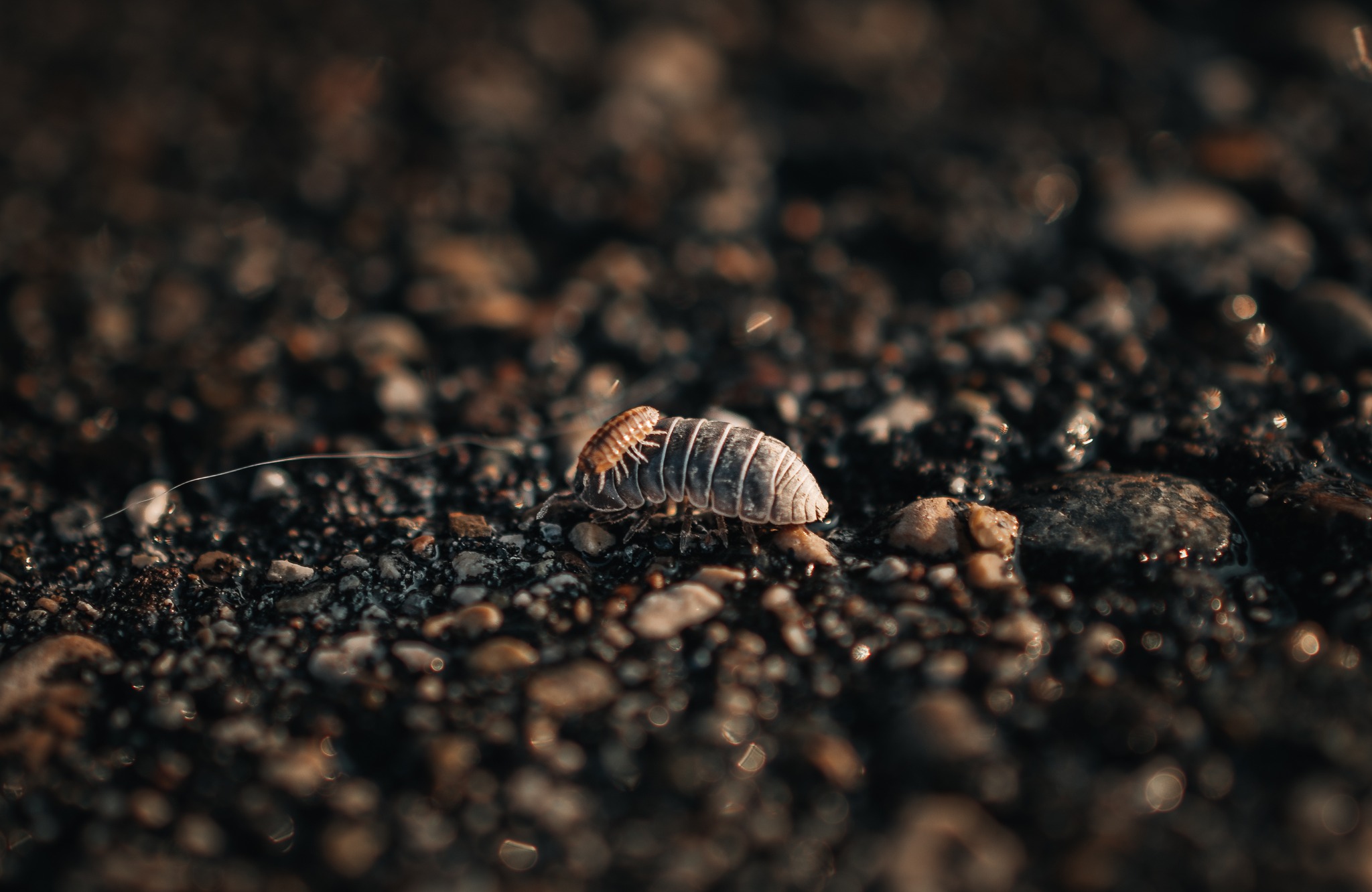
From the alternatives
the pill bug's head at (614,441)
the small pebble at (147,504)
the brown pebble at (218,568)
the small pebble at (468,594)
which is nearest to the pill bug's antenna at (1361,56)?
the pill bug's head at (614,441)

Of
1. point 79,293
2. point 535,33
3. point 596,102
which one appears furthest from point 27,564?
point 535,33

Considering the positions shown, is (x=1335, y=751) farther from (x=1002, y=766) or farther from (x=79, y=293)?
(x=79, y=293)

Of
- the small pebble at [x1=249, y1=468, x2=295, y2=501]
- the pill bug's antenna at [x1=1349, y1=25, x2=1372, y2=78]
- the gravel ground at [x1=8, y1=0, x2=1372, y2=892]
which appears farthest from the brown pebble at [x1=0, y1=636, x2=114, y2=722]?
the pill bug's antenna at [x1=1349, y1=25, x2=1372, y2=78]

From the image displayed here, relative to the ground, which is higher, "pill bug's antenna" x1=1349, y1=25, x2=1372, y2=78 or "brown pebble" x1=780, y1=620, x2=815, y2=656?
"pill bug's antenna" x1=1349, y1=25, x2=1372, y2=78

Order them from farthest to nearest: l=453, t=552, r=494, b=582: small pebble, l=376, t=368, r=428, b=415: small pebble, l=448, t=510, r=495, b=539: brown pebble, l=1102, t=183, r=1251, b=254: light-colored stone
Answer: l=1102, t=183, r=1251, b=254: light-colored stone, l=376, t=368, r=428, b=415: small pebble, l=448, t=510, r=495, b=539: brown pebble, l=453, t=552, r=494, b=582: small pebble

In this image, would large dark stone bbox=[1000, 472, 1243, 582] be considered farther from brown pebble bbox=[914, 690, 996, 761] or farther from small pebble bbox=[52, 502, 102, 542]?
small pebble bbox=[52, 502, 102, 542]

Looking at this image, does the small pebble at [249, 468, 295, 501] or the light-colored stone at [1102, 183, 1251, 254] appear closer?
the small pebble at [249, 468, 295, 501]
